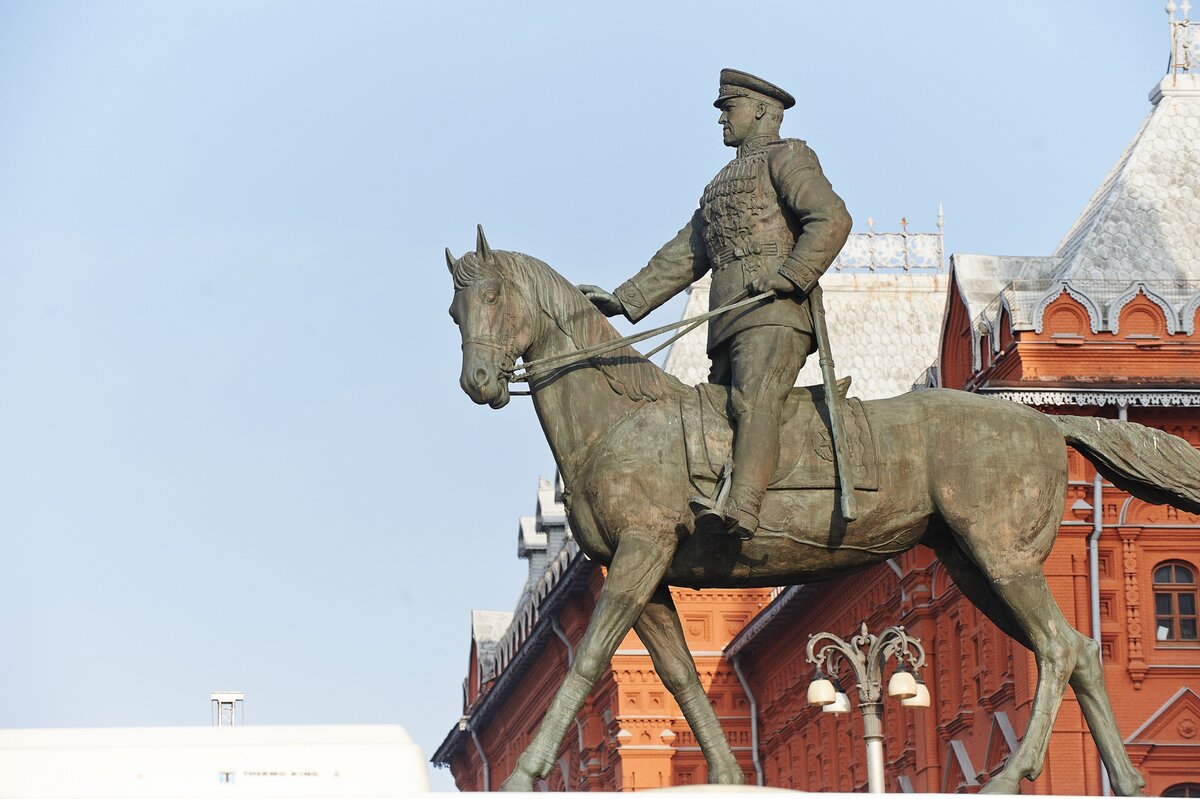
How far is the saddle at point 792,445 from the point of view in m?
12.7

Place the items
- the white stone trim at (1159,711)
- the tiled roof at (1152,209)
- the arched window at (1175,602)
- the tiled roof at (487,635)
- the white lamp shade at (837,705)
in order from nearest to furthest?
1. the white lamp shade at (837,705)
2. the white stone trim at (1159,711)
3. the arched window at (1175,602)
4. the tiled roof at (1152,209)
5. the tiled roof at (487,635)

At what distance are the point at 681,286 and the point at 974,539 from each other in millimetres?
2188

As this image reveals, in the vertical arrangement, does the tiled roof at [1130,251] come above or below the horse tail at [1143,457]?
above

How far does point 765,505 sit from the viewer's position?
12688 mm

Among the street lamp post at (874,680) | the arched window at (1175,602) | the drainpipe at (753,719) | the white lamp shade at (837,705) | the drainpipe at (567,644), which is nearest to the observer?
the street lamp post at (874,680)

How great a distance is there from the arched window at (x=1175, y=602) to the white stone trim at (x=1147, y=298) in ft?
10.6

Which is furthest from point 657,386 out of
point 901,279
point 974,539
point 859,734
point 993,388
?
point 901,279

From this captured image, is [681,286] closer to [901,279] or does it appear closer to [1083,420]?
[1083,420]

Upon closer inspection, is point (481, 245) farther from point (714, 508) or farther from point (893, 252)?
point (893, 252)

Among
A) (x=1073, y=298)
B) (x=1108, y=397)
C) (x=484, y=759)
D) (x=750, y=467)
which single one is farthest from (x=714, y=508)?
(x=484, y=759)

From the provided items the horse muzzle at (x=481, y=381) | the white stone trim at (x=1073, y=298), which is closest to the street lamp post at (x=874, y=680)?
the white stone trim at (x=1073, y=298)

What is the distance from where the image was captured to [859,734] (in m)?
43.5

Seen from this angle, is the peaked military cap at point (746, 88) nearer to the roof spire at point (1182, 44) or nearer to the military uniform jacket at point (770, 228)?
the military uniform jacket at point (770, 228)

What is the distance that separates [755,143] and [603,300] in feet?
3.75
